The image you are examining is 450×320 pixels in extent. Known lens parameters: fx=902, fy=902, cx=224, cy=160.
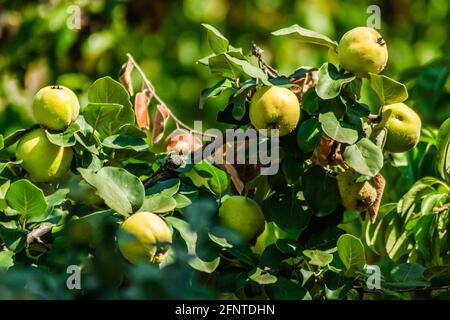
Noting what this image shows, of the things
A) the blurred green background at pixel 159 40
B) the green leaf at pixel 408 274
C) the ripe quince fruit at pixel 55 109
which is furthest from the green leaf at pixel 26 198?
the blurred green background at pixel 159 40

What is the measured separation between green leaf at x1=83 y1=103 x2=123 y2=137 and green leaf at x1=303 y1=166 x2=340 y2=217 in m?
0.25

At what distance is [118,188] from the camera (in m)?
0.99

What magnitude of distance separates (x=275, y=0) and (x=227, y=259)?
2204 millimetres

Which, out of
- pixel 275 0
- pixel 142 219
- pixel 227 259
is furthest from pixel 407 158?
pixel 275 0

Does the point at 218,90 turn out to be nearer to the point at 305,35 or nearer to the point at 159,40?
the point at 305,35

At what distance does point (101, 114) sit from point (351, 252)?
1.13 feet

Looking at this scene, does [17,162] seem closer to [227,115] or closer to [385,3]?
[227,115]

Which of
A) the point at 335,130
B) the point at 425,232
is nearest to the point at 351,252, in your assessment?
Answer: the point at 335,130

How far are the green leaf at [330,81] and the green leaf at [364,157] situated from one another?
68 mm

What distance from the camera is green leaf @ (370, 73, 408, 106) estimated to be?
3.48 feet

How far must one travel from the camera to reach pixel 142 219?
3.09ft

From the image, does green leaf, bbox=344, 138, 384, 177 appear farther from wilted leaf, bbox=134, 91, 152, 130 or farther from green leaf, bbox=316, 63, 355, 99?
wilted leaf, bbox=134, 91, 152, 130

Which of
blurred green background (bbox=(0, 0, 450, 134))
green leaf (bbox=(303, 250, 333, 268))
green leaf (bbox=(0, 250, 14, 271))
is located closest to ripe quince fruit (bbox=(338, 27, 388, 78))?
green leaf (bbox=(303, 250, 333, 268))

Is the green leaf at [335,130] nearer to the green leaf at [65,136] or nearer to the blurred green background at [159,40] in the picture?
the green leaf at [65,136]
